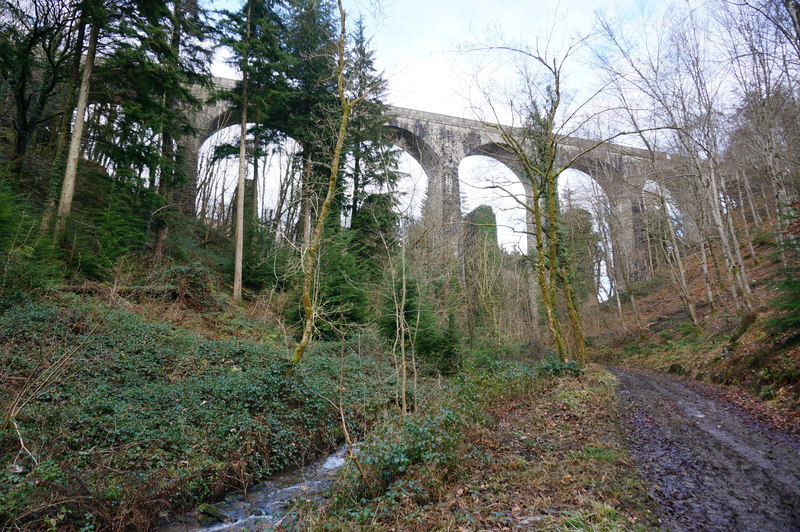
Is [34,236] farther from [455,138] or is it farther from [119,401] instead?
[455,138]

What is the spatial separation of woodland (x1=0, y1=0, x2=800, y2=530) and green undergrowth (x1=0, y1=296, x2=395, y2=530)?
0.13 feet

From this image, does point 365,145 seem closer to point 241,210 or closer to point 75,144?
point 241,210

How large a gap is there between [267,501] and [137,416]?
243 cm

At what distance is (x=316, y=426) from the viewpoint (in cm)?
700

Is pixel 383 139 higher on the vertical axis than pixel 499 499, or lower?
higher

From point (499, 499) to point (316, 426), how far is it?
4.30 m

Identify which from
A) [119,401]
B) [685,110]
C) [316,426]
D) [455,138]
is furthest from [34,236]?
[455,138]

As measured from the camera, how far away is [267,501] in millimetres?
5074

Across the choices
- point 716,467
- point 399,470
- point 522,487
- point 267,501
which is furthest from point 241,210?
point 716,467

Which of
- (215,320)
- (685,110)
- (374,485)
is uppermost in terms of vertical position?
(685,110)

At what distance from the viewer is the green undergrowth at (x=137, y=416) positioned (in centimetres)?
408

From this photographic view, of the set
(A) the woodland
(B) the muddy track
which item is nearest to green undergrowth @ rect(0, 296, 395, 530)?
(A) the woodland

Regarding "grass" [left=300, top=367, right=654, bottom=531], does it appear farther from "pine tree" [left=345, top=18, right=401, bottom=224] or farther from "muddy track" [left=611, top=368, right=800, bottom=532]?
"pine tree" [left=345, top=18, right=401, bottom=224]

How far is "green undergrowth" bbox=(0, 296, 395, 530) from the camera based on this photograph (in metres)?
4.08
